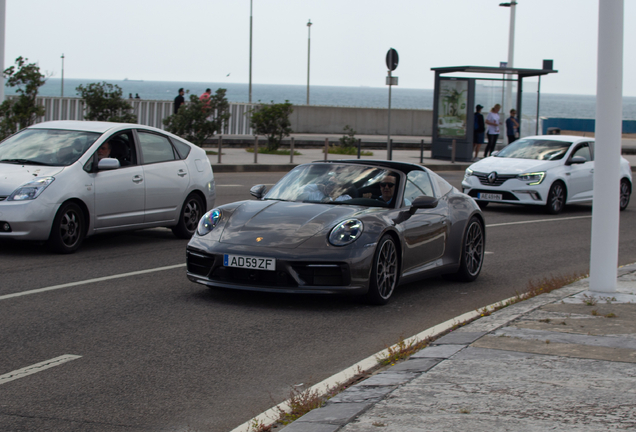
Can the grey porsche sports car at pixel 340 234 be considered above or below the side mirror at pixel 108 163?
below

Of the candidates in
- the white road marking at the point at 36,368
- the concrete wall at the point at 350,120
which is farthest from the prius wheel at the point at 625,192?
the concrete wall at the point at 350,120

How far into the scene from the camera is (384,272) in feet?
25.0

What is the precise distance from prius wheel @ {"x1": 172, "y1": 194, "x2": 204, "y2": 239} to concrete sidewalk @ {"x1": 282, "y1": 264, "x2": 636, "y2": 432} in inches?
228

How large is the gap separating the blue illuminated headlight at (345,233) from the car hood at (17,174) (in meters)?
3.93

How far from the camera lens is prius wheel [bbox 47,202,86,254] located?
31.5 feet

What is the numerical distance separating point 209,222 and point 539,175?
10374 mm

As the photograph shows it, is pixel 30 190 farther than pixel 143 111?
No

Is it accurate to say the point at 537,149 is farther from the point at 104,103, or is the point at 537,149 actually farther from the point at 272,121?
the point at 272,121

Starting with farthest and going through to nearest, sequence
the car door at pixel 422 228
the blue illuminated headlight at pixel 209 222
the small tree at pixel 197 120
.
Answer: the small tree at pixel 197 120, the car door at pixel 422 228, the blue illuminated headlight at pixel 209 222

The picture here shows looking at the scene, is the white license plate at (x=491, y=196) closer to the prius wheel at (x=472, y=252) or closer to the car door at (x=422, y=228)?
the prius wheel at (x=472, y=252)

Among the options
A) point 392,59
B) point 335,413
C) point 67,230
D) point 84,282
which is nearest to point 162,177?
point 67,230

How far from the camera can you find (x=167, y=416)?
4531 mm

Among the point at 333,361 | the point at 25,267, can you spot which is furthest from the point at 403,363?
the point at 25,267

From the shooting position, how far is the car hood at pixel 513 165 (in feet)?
55.3
